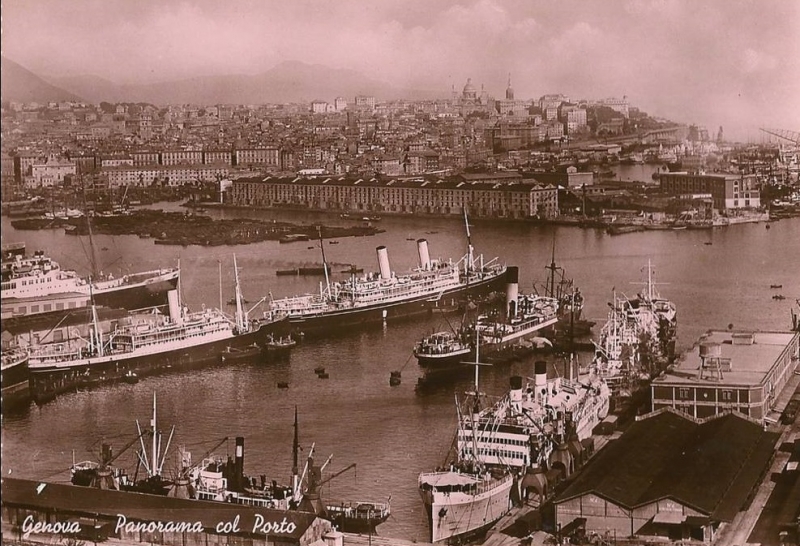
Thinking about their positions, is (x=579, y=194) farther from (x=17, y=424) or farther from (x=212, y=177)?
(x=17, y=424)

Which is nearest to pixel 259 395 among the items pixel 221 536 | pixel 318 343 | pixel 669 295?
pixel 318 343

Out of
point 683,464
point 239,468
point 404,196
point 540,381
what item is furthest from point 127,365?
point 404,196

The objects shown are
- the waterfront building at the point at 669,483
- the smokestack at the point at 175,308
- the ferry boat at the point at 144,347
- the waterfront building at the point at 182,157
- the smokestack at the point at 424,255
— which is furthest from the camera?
the waterfront building at the point at 182,157

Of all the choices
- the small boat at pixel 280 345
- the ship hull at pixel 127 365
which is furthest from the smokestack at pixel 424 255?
the ship hull at pixel 127 365

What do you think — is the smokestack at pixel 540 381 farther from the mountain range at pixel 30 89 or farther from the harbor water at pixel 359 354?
the mountain range at pixel 30 89

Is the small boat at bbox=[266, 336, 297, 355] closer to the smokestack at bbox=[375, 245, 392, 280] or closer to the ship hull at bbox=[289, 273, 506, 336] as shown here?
the ship hull at bbox=[289, 273, 506, 336]

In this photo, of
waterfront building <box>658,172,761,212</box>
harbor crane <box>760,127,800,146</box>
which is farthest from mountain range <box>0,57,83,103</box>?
waterfront building <box>658,172,761,212</box>
